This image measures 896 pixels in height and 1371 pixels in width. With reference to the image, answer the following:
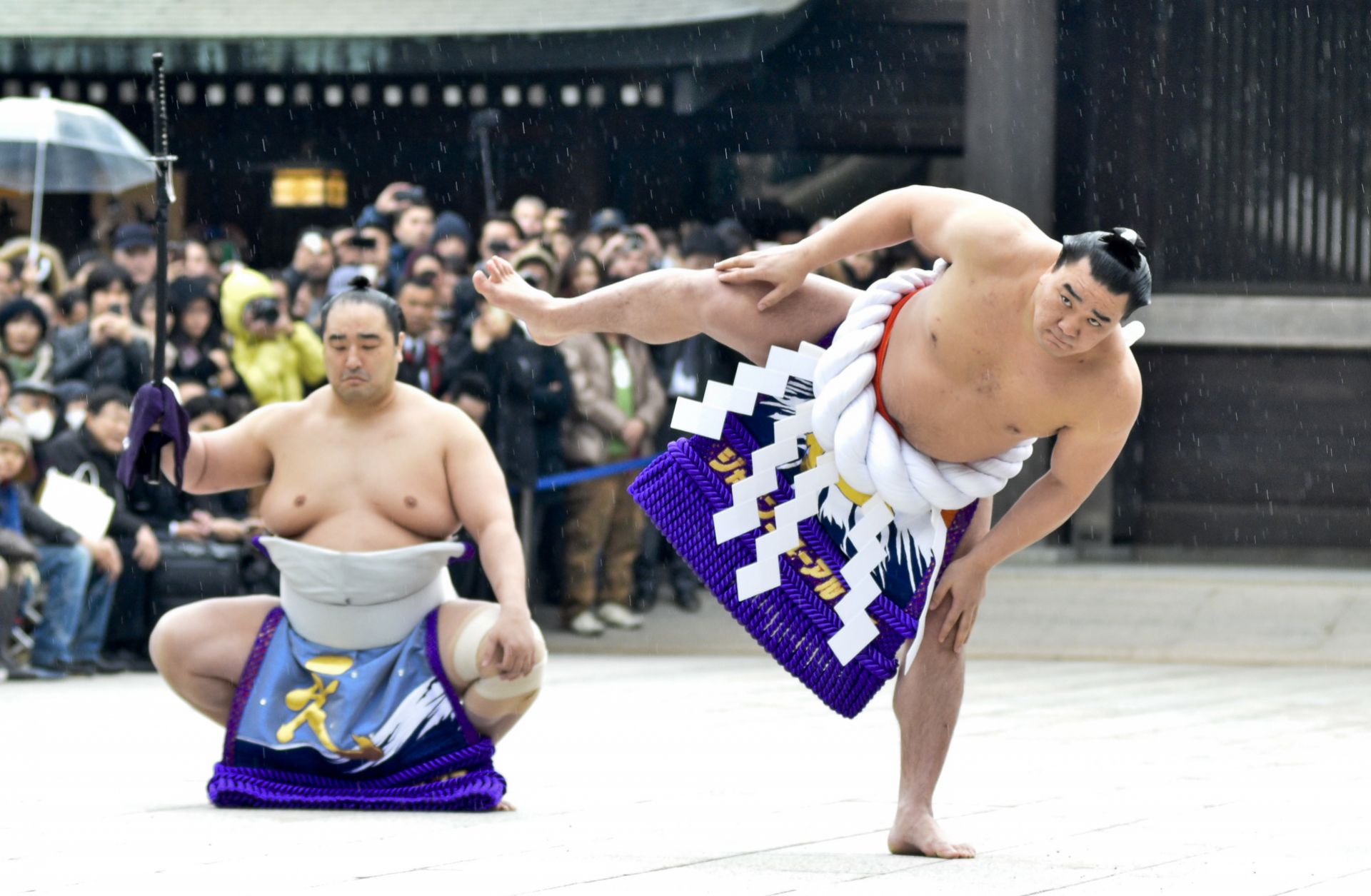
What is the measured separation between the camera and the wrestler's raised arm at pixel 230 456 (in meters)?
3.54

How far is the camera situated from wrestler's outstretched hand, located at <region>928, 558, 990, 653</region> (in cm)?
347

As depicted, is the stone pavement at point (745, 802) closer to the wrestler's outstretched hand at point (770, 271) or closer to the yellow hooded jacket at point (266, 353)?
the wrestler's outstretched hand at point (770, 271)

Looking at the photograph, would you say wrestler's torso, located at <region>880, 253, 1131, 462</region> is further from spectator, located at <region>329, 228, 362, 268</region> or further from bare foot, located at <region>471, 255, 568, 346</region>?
spectator, located at <region>329, 228, 362, 268</region>

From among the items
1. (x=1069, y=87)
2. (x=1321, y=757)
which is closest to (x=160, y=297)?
(x=1321, y=757)

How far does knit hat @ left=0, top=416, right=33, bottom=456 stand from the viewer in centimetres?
562

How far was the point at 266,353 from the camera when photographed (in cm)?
615

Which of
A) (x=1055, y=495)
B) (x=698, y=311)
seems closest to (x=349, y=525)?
(x=698, y=311)

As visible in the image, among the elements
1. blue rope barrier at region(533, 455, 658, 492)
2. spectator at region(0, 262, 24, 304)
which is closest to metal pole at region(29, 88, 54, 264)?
spectator at region(0, 262, 24, 304)

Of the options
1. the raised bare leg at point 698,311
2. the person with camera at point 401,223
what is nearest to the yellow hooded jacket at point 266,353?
the person with camera at point 401,223

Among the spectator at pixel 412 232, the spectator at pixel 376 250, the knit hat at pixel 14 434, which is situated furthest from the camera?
the spectator at pixel 412 232

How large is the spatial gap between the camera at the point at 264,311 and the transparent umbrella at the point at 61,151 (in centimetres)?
95

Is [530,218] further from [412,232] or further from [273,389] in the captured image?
[273,389]

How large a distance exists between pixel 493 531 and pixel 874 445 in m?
0.77

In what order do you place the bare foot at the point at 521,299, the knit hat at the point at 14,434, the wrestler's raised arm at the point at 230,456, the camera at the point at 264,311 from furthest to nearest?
the camera at the point at 264,311 → the knit hat at the point at 14,434 → the wrestler's raised arm at the point at 230,456 → the bare foot at the point at 521,299
